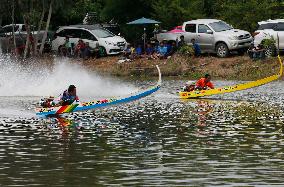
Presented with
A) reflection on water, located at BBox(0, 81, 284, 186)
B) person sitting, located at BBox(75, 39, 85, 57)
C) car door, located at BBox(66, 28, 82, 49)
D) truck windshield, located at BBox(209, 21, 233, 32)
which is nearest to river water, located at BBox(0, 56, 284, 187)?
reflection on water, located at BBox(0, 81, 284, 186)

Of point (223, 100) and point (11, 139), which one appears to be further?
point (223, 100)

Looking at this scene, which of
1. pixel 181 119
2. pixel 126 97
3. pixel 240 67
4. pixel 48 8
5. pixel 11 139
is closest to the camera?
pixel 11 139

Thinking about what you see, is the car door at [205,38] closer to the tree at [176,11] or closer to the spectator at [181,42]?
the spectator at [181,42]

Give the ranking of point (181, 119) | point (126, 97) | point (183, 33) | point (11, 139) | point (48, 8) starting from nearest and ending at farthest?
point (11, 139)
point (181, 119)
point (126, 97)
point (183, 33)
point (48, 8)

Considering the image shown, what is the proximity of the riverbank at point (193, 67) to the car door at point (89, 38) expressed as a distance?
3.90 ft

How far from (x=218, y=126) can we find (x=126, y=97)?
741 cm

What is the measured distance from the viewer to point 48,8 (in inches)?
2479

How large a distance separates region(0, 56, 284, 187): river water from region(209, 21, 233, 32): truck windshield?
14.3 meters

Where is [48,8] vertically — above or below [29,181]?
above

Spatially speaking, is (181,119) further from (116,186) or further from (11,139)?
(116,186)

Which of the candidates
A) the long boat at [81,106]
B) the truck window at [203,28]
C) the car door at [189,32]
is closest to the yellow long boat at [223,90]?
the long boat at [81,106]

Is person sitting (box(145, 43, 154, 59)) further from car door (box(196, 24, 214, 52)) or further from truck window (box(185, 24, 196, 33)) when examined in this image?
car door (box(196, 24, 214, 52))

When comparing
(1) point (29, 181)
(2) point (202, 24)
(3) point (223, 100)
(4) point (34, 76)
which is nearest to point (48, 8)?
(4) point (34, 76)

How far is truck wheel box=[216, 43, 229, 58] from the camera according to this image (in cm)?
5356
